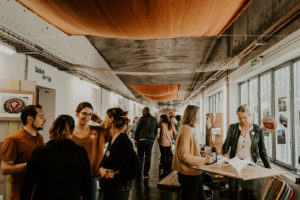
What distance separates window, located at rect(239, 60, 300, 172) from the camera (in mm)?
3418

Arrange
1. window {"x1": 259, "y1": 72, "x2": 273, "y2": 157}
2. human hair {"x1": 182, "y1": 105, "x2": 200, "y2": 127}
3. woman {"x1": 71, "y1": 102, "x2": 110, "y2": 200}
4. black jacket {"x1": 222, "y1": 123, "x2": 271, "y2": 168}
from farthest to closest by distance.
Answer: window {"x1": 259, "y1": 72, "x2": 273, "y2": 157} < black jacket {"x1": 222, "y1": 123, "x2": 271, "y2": 168} < human hair {"x1": 182, "y1": 105, "x2": 200, "y2": 127} < woman {"x1": 71, "y1": 102, "x2": 110, "y2": 200}

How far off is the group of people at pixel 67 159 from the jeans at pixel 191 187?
33.5 inches

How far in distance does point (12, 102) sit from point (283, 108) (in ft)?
12.0

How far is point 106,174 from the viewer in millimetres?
2199

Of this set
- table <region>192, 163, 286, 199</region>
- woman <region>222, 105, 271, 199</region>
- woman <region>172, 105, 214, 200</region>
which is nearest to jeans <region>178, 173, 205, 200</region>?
woman <region>172, 105, 214, 200</region>

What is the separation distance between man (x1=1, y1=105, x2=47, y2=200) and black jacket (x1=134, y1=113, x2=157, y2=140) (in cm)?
366

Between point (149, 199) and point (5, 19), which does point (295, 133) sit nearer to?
point (149, 199)

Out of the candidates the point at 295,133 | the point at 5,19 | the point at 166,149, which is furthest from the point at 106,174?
the point at 166,149

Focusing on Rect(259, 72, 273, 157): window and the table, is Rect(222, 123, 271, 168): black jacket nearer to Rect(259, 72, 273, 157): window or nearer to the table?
the table

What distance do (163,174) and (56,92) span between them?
329cm

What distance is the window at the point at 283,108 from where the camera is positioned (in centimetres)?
342

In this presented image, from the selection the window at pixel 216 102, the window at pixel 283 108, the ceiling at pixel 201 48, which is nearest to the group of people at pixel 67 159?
the ceiling at pixel 201 48

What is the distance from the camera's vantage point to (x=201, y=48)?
23.5 ft

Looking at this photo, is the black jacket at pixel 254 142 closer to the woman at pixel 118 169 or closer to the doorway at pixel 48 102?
the woman at pixel 118 169
